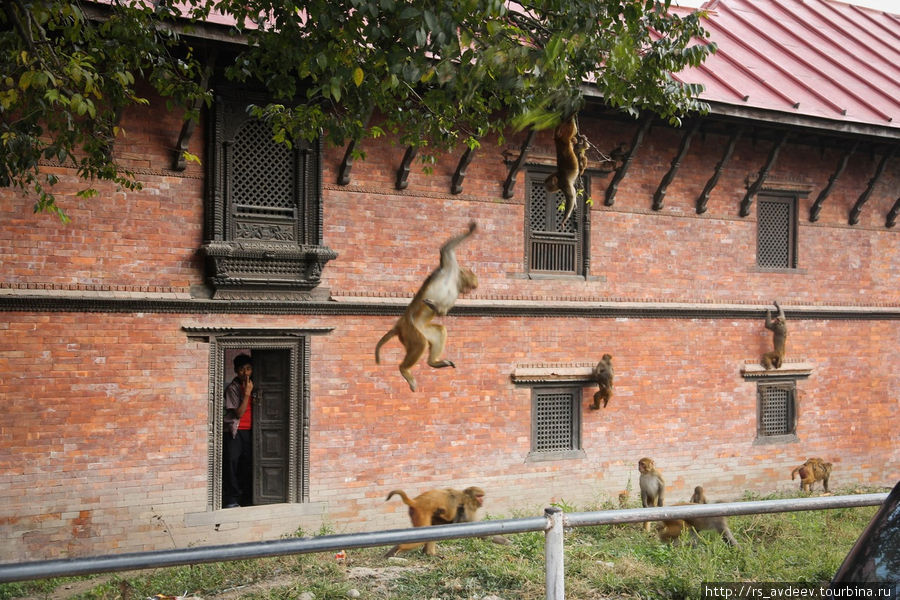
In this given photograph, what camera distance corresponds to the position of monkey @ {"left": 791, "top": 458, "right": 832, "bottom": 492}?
1301cm

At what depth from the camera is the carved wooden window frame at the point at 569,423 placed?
1194 centimetres

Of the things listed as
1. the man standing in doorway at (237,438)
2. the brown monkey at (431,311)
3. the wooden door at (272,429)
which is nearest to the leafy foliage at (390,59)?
the brown monkey at (431,311)

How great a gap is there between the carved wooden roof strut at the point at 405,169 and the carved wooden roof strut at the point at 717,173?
4775mm

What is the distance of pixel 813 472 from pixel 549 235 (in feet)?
18.7

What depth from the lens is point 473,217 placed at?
1151 cm

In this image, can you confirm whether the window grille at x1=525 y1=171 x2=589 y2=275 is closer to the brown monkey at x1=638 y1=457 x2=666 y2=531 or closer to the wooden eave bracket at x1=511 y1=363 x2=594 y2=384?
the wooden eave bracket at x1=511 y1=363 x2=594 y2=384

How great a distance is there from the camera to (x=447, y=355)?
36.7 feet

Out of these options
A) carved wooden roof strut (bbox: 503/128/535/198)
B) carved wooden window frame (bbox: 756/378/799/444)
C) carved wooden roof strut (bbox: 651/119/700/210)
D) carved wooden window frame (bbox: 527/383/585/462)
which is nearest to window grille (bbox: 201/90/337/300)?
carved wooden roof strut (bbox: 503/128/535/198)

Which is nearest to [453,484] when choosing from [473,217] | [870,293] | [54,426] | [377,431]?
[377,431]

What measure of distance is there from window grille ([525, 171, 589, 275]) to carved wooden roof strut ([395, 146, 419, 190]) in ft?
6.49

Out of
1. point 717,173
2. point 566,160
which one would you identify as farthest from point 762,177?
point 566,160

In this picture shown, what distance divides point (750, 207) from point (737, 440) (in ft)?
12.3

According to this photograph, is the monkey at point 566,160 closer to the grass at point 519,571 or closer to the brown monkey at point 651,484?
the grass at point 519,571

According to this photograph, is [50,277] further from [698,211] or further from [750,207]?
[750,207]
